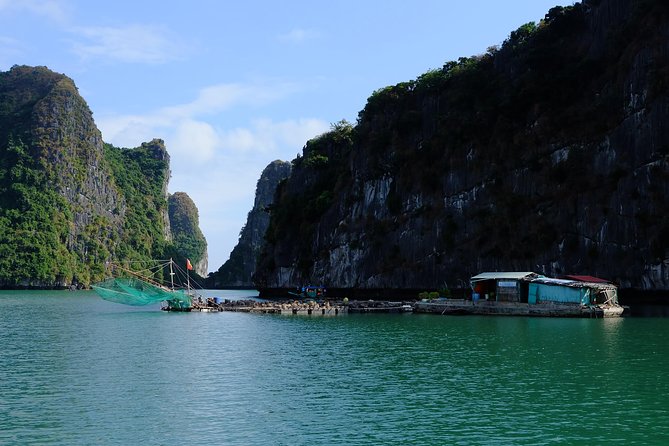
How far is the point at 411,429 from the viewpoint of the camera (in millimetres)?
24328

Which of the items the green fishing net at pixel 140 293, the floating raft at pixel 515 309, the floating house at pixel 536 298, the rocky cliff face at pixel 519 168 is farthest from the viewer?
the green fishing net at pixel 140 293

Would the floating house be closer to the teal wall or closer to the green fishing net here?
the teal wall

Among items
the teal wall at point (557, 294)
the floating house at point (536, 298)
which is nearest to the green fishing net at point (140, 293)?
the floating house at point (536, 298)

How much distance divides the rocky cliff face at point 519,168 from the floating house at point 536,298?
36.7ft

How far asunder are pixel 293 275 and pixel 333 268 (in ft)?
51.6

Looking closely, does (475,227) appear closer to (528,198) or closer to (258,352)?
(528,198)

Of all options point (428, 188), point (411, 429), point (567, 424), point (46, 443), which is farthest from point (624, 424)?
point (428, 188)

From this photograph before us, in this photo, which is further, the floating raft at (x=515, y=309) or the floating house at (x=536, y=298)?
the floating house at (x=536, y=298)

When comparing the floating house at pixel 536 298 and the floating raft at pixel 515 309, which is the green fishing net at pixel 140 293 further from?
the floating house at pixel 536 298

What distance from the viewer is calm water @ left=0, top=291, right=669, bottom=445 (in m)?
23.9

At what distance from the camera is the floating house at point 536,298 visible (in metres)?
68.2

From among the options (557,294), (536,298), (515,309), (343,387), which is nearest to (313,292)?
(515,309)

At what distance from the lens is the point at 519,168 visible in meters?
92.8

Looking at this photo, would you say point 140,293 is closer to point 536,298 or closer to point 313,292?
point 313,292
